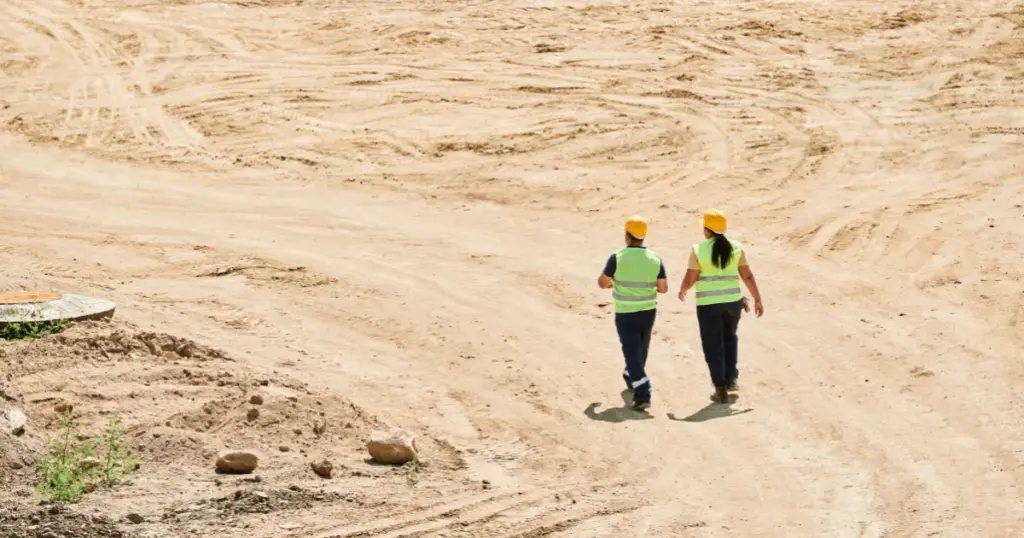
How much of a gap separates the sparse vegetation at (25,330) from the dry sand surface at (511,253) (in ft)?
0.60

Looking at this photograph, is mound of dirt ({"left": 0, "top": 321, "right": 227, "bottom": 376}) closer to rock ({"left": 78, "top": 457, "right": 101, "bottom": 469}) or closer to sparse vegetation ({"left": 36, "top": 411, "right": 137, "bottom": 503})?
sparse vegetation ({"left": 36, "top": 411, "right": 137, "bottom": 503})

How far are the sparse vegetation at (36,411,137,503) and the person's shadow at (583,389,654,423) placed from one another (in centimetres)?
369

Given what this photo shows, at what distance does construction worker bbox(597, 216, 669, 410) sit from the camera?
12266mm

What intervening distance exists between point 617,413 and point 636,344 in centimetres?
57

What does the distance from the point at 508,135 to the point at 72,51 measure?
28.9 ft

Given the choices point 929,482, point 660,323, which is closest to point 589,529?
point 929,482

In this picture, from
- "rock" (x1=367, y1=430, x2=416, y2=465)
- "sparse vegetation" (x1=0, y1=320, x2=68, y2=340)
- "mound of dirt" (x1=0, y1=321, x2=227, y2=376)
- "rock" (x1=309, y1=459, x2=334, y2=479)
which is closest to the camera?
"rock" (x1=309, y1=459, x2=334, y2=479)

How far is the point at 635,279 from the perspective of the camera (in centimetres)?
1230

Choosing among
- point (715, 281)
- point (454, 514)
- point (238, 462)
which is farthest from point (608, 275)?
point (238, 462)

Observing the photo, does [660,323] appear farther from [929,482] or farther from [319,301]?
[929,482]

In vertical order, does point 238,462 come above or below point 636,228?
below

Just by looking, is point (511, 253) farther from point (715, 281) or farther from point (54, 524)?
point (54, 524)

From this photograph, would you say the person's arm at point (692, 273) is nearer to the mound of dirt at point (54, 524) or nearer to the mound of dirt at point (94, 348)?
the mound of dirt at point (94, 348)

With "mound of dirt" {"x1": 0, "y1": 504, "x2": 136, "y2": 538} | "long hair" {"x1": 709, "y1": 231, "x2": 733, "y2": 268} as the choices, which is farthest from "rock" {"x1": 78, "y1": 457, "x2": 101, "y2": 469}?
"long hair" {"x1": 709, "y1": 231, "x2": 733, "y2": 268}
